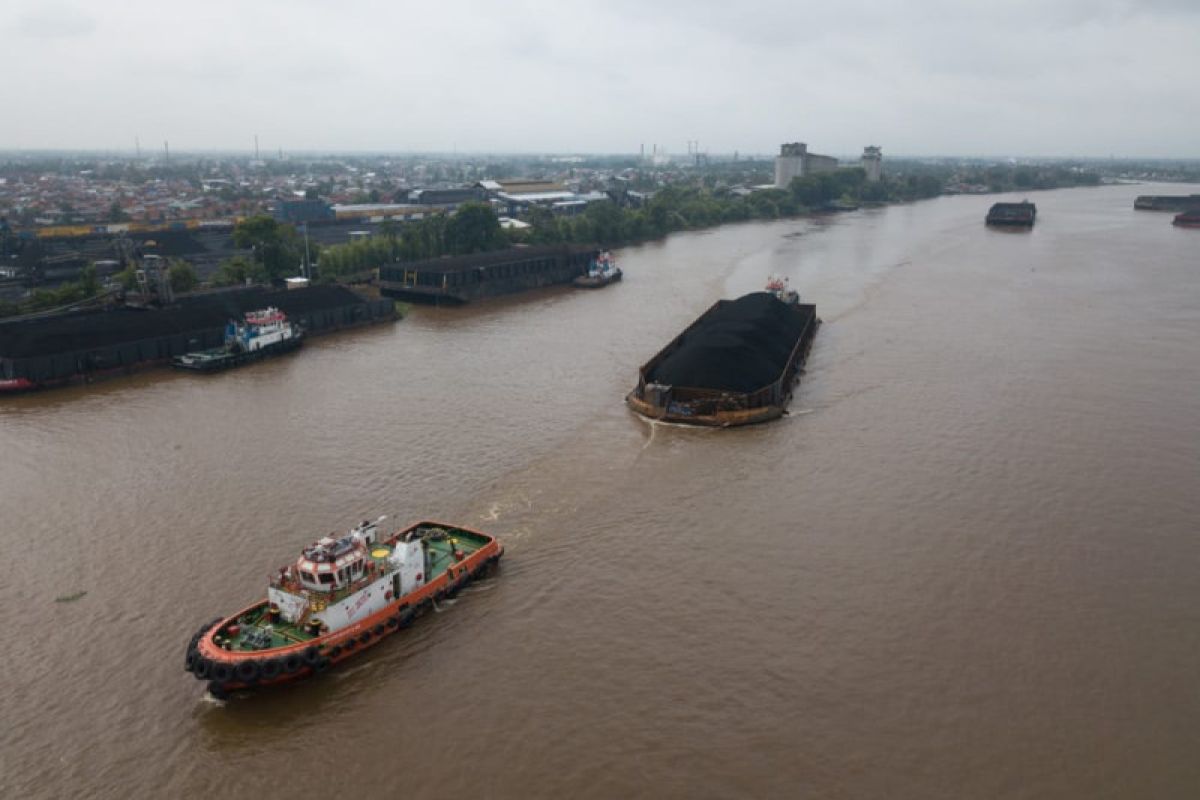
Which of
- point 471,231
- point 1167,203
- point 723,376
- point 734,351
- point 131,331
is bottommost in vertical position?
point 723,376

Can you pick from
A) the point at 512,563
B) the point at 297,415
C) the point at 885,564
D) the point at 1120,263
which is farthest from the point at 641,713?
the point at 1120,263

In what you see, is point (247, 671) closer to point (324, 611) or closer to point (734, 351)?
point (324, 611)

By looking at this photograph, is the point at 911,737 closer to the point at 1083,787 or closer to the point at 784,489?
the point at 1083,787

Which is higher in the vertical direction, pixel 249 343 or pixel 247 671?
pixel 249 343

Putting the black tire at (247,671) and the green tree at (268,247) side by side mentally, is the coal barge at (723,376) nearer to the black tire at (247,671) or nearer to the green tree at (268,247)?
the black tire at (247,671)

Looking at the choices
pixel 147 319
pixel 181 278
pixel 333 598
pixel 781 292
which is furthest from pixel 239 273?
pixel 333 598

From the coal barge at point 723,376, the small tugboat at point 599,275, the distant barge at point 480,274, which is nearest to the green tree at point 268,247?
the distant barge at point 480,274
